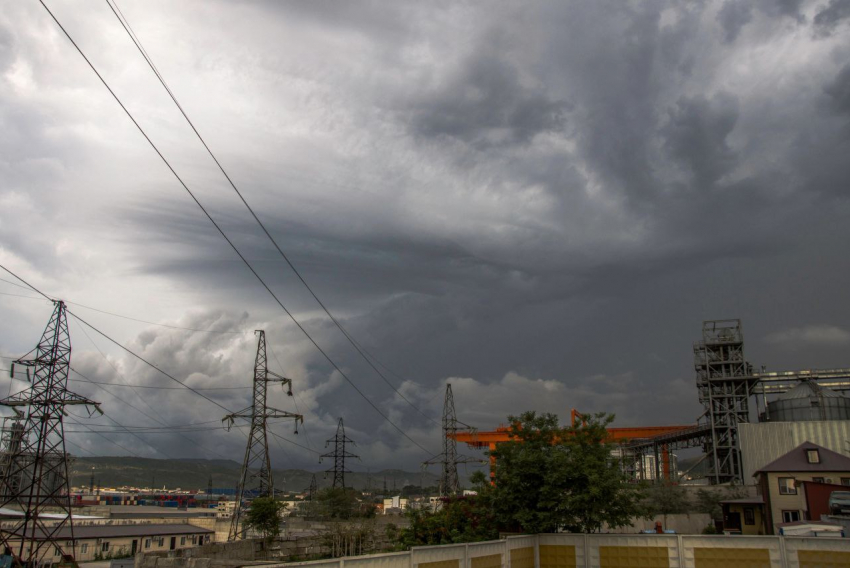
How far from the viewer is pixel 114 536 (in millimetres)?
64688

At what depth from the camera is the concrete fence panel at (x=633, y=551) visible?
21.0m

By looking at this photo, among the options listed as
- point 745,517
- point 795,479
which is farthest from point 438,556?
point 745,517

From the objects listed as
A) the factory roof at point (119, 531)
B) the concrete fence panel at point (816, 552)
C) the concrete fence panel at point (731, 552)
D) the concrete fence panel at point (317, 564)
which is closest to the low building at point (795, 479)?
the concrete fence panel at point (816, 552)

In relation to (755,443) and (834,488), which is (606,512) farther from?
(755,443)

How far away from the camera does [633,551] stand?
21578 millimetres

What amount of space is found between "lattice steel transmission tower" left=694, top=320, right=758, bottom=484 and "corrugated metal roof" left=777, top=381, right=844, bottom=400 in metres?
5.13

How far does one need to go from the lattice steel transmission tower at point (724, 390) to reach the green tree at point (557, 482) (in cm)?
6743

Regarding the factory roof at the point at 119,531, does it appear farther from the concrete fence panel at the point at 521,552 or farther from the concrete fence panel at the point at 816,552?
the concrete fence panel at the point at 816,552

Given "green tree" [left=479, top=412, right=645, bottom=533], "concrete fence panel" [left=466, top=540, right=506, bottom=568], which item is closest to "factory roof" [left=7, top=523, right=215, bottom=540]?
"green tree" [left=479, top=412, right=645, bottom=533]

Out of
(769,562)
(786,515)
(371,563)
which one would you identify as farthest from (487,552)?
(786,515)

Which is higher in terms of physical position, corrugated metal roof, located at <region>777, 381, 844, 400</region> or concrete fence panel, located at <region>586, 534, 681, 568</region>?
corrugated metal roof, located at <region>777, 381, 844, 400</region>

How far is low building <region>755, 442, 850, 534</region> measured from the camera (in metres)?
50.4

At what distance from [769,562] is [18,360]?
52.1 metres

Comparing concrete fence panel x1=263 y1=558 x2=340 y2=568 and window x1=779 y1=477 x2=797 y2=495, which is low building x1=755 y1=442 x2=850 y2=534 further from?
concrete fence panel x1=263 y1=558 x2=340 y2=568
